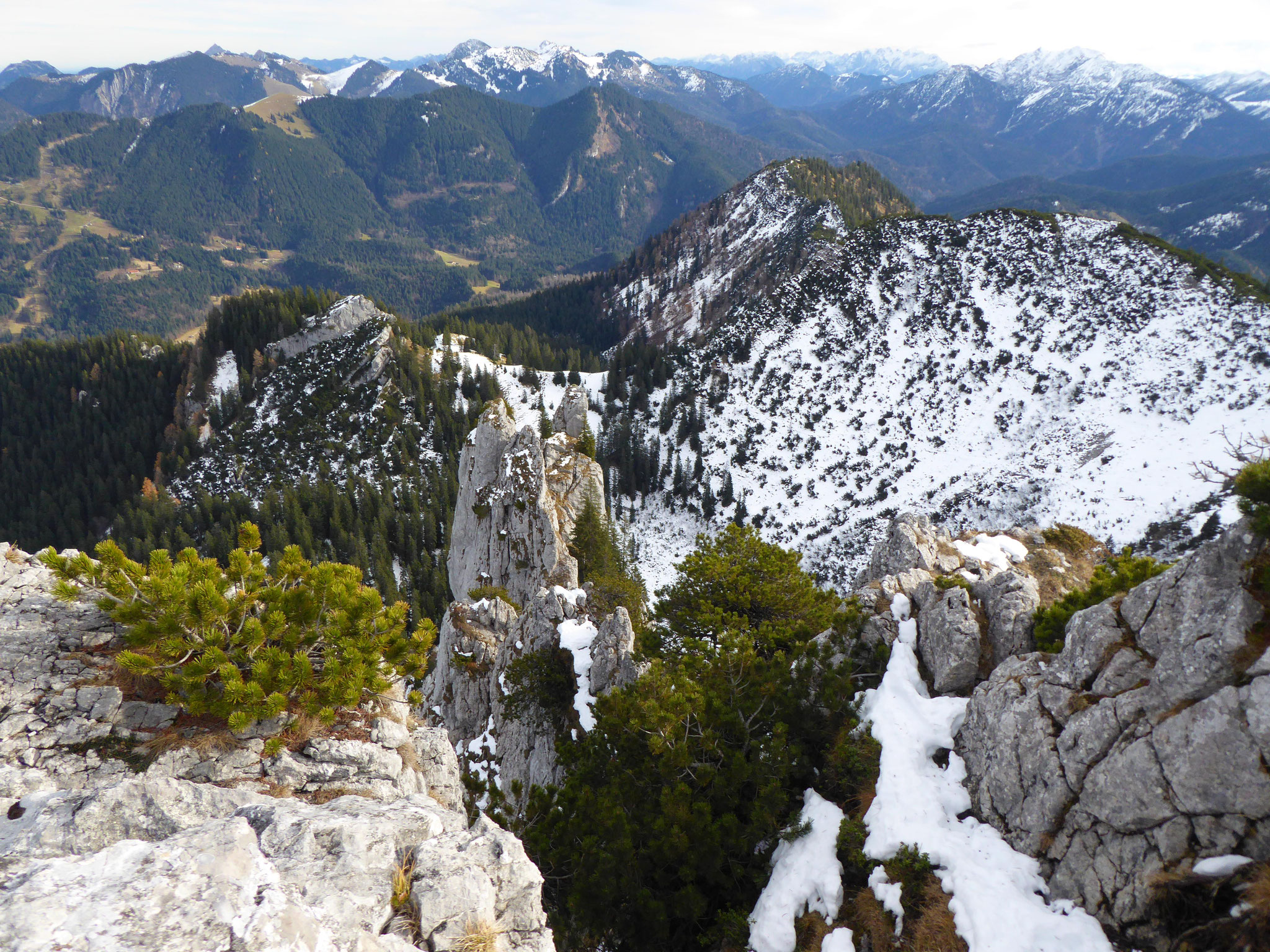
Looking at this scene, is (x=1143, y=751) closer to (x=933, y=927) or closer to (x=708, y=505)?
(x=933, y=927)

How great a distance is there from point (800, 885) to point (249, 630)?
15.0 m

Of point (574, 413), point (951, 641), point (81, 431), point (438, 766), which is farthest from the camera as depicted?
point (81, 431)

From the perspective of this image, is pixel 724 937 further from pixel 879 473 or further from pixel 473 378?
pixel 473 378

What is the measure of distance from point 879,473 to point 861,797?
86252 mm

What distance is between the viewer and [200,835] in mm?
7621

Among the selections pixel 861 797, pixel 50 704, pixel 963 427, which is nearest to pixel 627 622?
pixel 861 797

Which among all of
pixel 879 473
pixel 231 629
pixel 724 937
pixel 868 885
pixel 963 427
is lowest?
pixel 879 473

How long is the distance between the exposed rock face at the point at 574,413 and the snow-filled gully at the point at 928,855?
177 feet

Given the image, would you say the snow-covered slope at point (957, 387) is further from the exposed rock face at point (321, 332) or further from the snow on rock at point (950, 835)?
the snow on rock at point (950, 835)

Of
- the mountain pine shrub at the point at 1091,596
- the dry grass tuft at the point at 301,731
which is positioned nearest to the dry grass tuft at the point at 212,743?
the dry grass tuft at the point at 301,731

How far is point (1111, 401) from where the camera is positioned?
3403 inches

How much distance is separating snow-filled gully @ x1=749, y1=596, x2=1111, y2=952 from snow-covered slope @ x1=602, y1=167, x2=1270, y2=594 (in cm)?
6549

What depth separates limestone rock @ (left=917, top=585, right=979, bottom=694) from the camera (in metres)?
18.8

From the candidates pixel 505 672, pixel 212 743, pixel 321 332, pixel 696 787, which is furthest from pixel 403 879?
pixel 321 332
